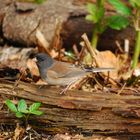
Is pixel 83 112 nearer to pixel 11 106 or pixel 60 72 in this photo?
pixel 11 106

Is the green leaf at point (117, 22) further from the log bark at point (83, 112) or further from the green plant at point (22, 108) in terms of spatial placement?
the green plant at point (22, 108)

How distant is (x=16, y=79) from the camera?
19.9 feet

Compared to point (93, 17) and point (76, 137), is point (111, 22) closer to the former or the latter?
point (93, 17)

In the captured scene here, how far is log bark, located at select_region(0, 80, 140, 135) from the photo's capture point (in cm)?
558

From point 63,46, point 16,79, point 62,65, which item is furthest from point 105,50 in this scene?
point 16,79

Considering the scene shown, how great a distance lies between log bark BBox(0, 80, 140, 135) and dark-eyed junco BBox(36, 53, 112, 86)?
18.2 inches

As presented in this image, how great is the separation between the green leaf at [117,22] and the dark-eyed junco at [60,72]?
119 centimetres

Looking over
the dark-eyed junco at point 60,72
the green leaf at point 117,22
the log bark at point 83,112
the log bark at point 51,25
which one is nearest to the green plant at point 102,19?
the green leaf at point 117,22

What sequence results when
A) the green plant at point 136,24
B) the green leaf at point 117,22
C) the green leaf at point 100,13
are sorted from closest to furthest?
the green plant at point 136,24
the green leaf at point 117,22
the green leaf at point 100,13

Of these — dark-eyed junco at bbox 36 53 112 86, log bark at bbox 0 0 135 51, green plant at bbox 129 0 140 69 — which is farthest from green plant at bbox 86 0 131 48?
dark-eyed junco at bbox 36 53 112 86

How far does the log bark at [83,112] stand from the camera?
Answer: 18.3ft

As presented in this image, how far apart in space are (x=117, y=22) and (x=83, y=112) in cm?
212

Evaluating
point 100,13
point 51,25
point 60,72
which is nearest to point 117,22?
point 100,13

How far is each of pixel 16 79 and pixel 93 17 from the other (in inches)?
73.4
